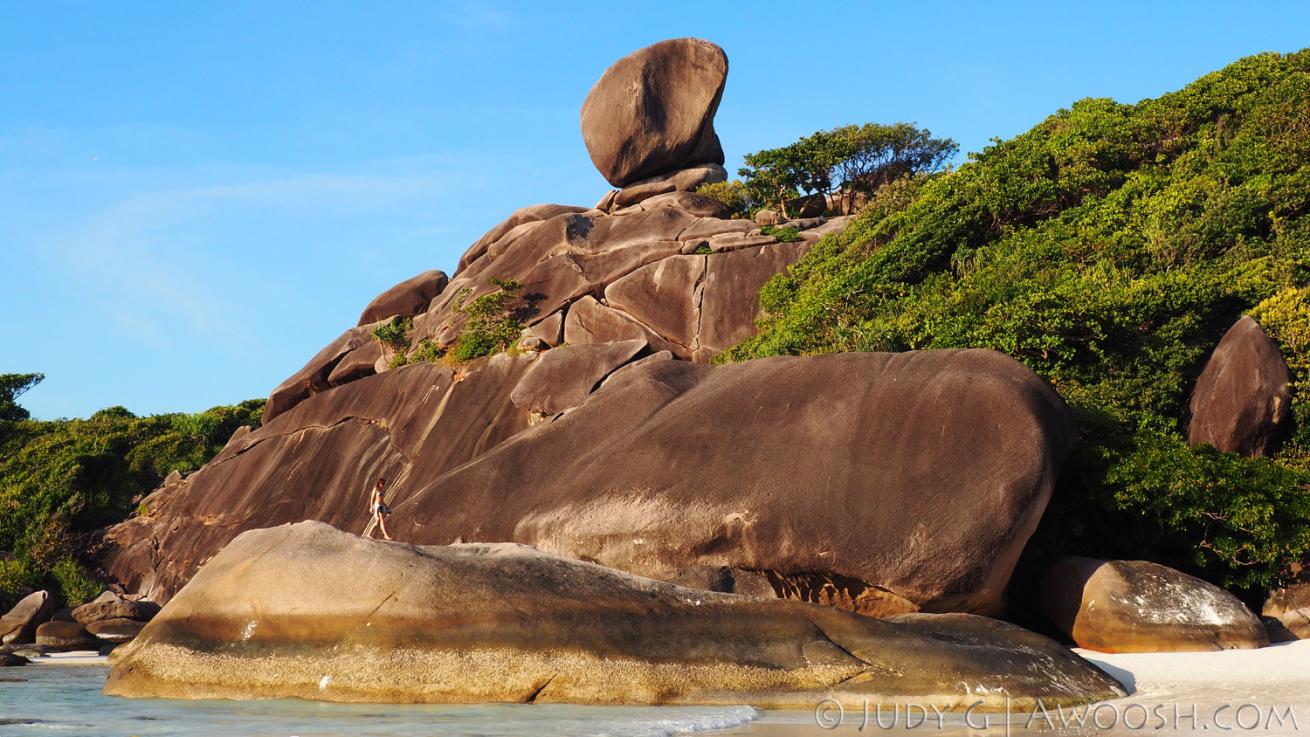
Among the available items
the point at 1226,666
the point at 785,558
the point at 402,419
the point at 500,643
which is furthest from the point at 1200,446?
the point at 402,419

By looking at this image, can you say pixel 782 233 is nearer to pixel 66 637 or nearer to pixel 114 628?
pixel 114 628

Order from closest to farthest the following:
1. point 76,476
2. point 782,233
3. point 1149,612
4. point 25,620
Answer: point 1149,612
point 25,620
point 782,233
point 76,476

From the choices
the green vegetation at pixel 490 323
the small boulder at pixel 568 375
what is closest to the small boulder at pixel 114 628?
the green vegetation at pixel 490 323

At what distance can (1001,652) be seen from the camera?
11.8 m

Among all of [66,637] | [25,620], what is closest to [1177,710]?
[66,637]

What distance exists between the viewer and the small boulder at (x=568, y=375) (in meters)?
25.2

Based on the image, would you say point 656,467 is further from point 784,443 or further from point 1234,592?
point 1234,592

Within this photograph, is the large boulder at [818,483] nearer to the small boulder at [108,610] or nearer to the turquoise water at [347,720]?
the turquoise water at [347,720]

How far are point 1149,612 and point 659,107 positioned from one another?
2967cm

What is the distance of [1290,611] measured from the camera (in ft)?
55.2

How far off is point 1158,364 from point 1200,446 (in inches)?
124

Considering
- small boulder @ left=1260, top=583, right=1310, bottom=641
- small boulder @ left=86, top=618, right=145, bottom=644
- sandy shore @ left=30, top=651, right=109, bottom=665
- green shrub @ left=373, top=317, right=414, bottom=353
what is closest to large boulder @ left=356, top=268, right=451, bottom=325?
green shrub @ left=373, top=317, right=414, bottom=353

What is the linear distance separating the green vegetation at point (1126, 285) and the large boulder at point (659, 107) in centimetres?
970

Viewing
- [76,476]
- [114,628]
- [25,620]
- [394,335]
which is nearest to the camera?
[25,620]
